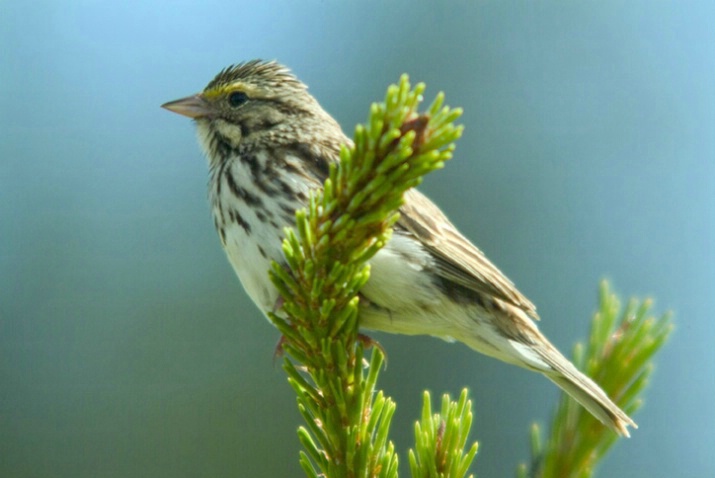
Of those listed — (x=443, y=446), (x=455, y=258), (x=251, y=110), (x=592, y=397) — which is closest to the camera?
(x=443, y=446)

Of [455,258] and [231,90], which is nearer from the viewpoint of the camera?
[455,258]

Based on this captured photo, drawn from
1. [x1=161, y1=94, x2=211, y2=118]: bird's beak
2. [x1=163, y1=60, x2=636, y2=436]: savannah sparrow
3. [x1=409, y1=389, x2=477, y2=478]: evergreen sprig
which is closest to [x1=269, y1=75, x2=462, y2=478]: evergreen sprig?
[x1=409, y1=389, x2=477, y2=478]: evergreen sprig

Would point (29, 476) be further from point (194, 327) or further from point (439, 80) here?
point (439, 80)

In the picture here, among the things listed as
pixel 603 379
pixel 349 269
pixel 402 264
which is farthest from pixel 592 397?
pixel 402 264

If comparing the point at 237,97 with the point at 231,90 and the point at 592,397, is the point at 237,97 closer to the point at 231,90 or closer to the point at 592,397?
the point at 231,90

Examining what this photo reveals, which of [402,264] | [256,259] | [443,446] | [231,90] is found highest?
[231,90]

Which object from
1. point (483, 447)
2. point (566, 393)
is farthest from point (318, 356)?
point (483, 447)
